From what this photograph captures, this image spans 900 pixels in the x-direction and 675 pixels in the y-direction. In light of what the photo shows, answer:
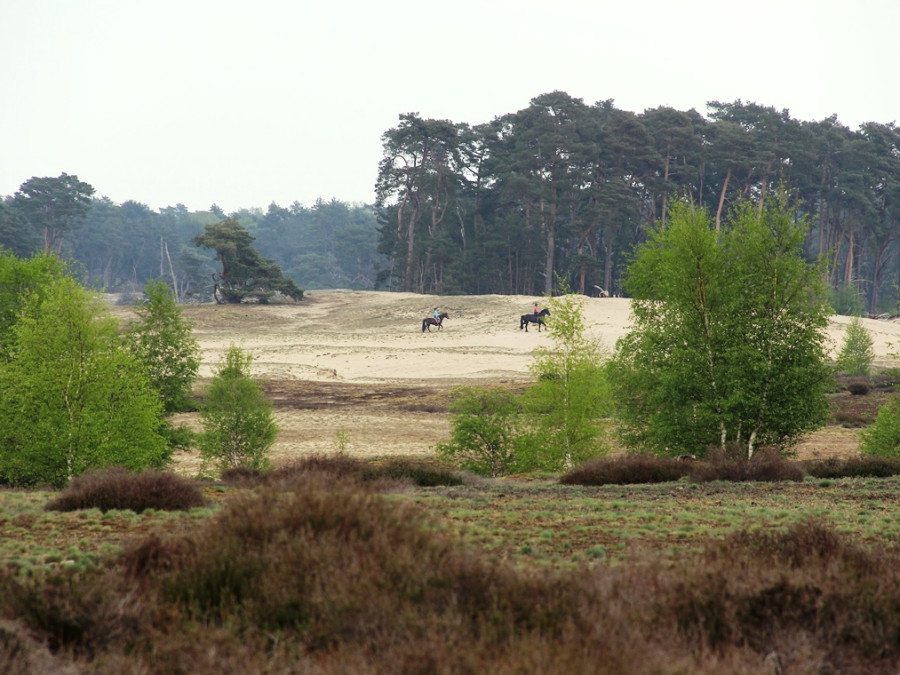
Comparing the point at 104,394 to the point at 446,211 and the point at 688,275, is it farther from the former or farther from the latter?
the point at 446,211

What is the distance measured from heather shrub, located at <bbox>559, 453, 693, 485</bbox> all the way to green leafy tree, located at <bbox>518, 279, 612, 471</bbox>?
506cm

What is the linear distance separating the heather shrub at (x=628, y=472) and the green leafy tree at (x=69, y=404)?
36.4 feet

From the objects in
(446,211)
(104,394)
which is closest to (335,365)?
(104,394)

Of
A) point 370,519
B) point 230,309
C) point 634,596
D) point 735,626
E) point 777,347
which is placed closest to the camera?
point 735,626

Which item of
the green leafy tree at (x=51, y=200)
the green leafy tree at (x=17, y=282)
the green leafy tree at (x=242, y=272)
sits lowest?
the green leafy tree at (x=17, y=282)

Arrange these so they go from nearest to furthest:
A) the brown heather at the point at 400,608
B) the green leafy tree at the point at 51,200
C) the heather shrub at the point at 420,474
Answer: the brown heather at the point at 400,608, the heather shrub at the point at 420,474, the green leafy tree at the point at 51,200

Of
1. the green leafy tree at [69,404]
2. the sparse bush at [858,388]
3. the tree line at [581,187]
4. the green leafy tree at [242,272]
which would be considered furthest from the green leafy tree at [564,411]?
the green leafy tree at [242,272]

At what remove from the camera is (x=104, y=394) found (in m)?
22.3

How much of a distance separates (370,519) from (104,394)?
17865 millimetres

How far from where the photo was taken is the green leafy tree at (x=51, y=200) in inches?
4188

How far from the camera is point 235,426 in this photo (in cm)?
2502

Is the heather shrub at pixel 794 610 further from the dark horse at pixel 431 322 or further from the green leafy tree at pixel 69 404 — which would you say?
the dark horse at pixel 431 322

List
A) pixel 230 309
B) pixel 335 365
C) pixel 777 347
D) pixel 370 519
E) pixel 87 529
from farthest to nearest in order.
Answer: pixel 230 309, pixel 335 365, pixel 777 347, pixel 87 529, pixel 370 519

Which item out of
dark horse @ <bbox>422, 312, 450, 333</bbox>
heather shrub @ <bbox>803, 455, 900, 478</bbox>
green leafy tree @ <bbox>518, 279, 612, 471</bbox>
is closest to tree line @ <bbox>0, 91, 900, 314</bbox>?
dark horse @ <bbox>422, 312, 450, 333</bbox>
